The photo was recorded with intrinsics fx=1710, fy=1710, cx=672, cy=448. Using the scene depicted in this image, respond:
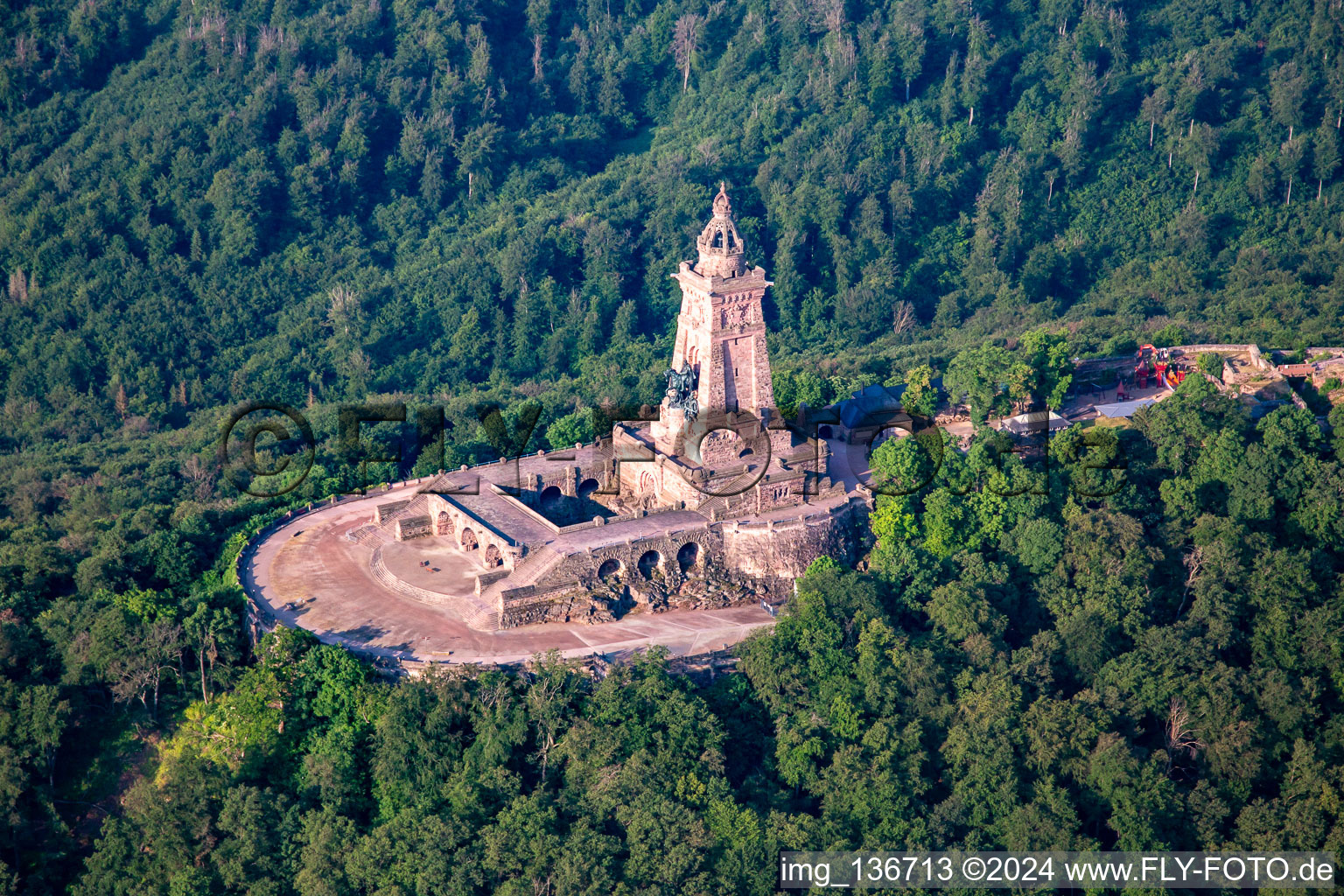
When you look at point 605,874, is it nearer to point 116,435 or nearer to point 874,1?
point 116,435

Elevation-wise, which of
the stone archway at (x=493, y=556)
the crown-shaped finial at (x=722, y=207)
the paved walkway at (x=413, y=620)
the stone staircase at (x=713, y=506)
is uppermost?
the crown-shaped finial at (x=722, y=207)

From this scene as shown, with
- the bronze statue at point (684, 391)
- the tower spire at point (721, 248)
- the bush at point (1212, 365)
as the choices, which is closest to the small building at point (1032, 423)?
the bush at point (1212, 365)

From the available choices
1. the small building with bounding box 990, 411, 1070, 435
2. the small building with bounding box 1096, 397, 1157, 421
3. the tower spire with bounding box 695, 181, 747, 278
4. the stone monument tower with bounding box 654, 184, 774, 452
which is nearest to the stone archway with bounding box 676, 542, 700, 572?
the stone monument tower with bounding box 654, 184, 774, 452

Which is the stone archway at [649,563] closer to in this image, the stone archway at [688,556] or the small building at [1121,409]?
the stone archway at [688,556]

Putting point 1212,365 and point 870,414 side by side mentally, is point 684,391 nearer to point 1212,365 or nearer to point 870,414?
point 870,414

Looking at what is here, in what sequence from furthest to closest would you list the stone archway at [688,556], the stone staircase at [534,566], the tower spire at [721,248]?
1. the tower spire at [721,248]
2. the stone archway at [688,556]
3. the stone staircase at [534,566]

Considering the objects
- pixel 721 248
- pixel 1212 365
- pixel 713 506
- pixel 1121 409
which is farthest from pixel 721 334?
pixel 1212 365

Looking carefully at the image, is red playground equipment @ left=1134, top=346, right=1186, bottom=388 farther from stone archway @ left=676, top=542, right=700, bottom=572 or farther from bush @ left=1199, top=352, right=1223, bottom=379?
stone archway @ left=676, top=542, right=700, bottom=572
